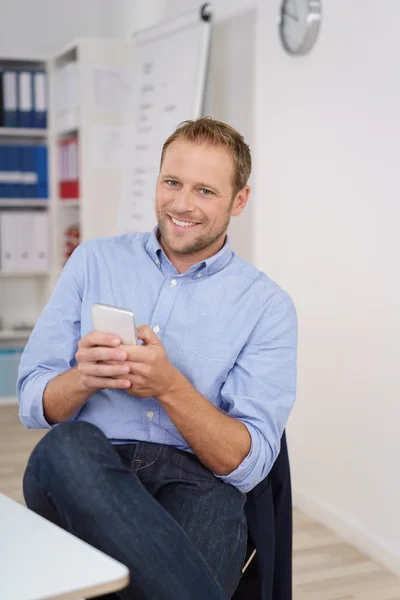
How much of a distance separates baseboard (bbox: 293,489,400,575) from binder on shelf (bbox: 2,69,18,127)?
2660mm

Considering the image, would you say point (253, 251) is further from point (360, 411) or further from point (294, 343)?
point (294, 343)

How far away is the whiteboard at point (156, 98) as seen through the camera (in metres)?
3.47

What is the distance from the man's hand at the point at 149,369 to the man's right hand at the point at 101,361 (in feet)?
0.05

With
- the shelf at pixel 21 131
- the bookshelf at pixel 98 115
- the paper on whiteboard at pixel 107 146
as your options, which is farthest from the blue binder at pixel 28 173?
the paper on whiteboard at pixel 107 146

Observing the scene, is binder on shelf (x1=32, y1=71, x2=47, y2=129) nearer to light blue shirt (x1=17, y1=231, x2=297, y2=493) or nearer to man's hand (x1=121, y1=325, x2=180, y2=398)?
light blue shirt (x1=17, y1=231, x2=297, y2=493)

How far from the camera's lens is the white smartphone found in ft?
4.58

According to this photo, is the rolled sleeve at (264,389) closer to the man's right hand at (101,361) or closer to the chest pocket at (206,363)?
the chest pocket at (206,363)

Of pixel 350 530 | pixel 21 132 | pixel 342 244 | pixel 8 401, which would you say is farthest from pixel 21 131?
pixel 350 530

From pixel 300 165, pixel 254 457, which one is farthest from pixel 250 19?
pixel 254 457

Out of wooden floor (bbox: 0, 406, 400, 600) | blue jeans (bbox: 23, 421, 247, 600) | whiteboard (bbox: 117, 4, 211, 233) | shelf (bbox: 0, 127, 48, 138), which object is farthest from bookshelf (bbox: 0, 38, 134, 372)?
blue jeans (bbox: 23, 421, 247, 600)

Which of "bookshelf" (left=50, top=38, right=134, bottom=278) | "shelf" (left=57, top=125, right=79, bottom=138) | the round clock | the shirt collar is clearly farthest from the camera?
"shelf" (left=57, top=125, right=79, bottom=138)

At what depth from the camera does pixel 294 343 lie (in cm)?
174

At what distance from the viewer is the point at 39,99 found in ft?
15.1

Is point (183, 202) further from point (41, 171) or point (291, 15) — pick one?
point (41, 171)
